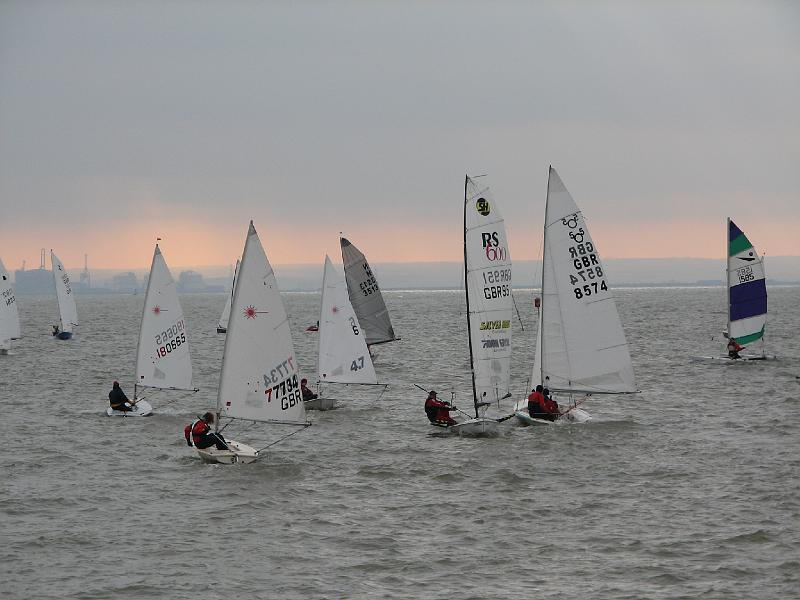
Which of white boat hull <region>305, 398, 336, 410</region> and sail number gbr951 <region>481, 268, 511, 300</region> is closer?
sail number gbr951 <region>481, 268, 511, 300</region>

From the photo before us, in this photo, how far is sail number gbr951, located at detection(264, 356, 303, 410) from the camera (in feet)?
82.9

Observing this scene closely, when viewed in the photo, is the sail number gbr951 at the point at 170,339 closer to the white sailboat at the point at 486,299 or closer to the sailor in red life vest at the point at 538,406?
the white sailboat at the point at 486,299

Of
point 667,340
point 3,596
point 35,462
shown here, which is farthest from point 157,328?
point 667,340

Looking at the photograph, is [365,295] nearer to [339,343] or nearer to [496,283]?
[339,343]

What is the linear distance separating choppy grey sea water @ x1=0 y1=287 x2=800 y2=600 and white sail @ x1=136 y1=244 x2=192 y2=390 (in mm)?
1637

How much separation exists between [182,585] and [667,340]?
6004cm

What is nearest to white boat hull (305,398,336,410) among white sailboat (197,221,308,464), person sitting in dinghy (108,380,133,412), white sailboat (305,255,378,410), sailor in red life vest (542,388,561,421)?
white sailboat (305,255,378,410)

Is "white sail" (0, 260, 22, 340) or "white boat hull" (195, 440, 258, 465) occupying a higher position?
"white sail" (0, 260, 22, 340)

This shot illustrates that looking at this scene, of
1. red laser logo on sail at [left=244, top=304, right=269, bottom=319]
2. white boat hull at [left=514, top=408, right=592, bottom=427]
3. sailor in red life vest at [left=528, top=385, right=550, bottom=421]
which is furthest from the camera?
white boat hull at [left=514, top=408, right=592, bottom=427]

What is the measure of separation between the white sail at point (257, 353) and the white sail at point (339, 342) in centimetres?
1057

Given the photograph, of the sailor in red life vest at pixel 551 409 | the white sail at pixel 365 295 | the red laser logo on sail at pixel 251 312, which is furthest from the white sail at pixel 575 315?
the white sail at pixel 365 295

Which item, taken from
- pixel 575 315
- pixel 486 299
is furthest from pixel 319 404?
pixel 575 315

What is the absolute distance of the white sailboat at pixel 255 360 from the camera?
80.8 feet

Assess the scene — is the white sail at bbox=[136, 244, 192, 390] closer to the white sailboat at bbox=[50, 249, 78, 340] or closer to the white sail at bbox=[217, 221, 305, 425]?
the white sail at bbox=[217, 221, 305, 425]
